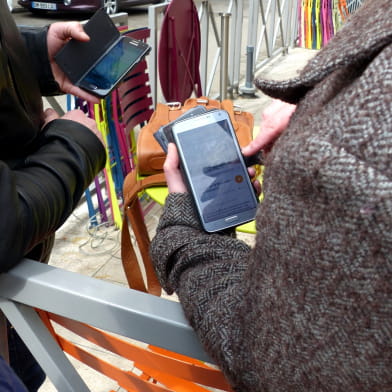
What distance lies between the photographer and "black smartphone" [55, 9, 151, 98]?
4.51ft

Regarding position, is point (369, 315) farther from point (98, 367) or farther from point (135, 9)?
point (135, 9)

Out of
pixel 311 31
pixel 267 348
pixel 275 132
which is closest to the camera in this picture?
pixel 267 348

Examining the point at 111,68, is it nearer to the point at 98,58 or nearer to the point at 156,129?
the point at 98,58

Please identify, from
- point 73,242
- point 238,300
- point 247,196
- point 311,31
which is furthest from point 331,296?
point 311,31

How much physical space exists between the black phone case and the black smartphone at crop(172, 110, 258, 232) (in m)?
0.57

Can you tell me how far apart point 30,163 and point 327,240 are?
0.73 metres

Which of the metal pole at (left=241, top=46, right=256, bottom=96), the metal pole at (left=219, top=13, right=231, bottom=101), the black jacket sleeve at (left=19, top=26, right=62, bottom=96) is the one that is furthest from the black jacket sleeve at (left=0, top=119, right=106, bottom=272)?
the metal pole at (left=241, top=46, right=256, bottom=96)

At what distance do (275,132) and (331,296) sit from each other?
404mm

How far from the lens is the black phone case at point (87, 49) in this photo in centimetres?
136

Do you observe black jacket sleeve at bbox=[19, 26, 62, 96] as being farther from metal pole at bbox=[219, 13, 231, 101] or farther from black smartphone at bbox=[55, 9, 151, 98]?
metal pole at bbox=[219, 13, 231, 101]

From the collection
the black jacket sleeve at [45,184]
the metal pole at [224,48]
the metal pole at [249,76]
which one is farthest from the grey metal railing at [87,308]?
the metal pole at [249,76]

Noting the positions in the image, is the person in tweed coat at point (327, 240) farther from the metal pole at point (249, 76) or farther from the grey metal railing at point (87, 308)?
the metal pole at point (249, 76)

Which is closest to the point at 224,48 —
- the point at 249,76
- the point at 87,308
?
the point at 249,76

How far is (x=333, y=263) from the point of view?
421 millimetres
